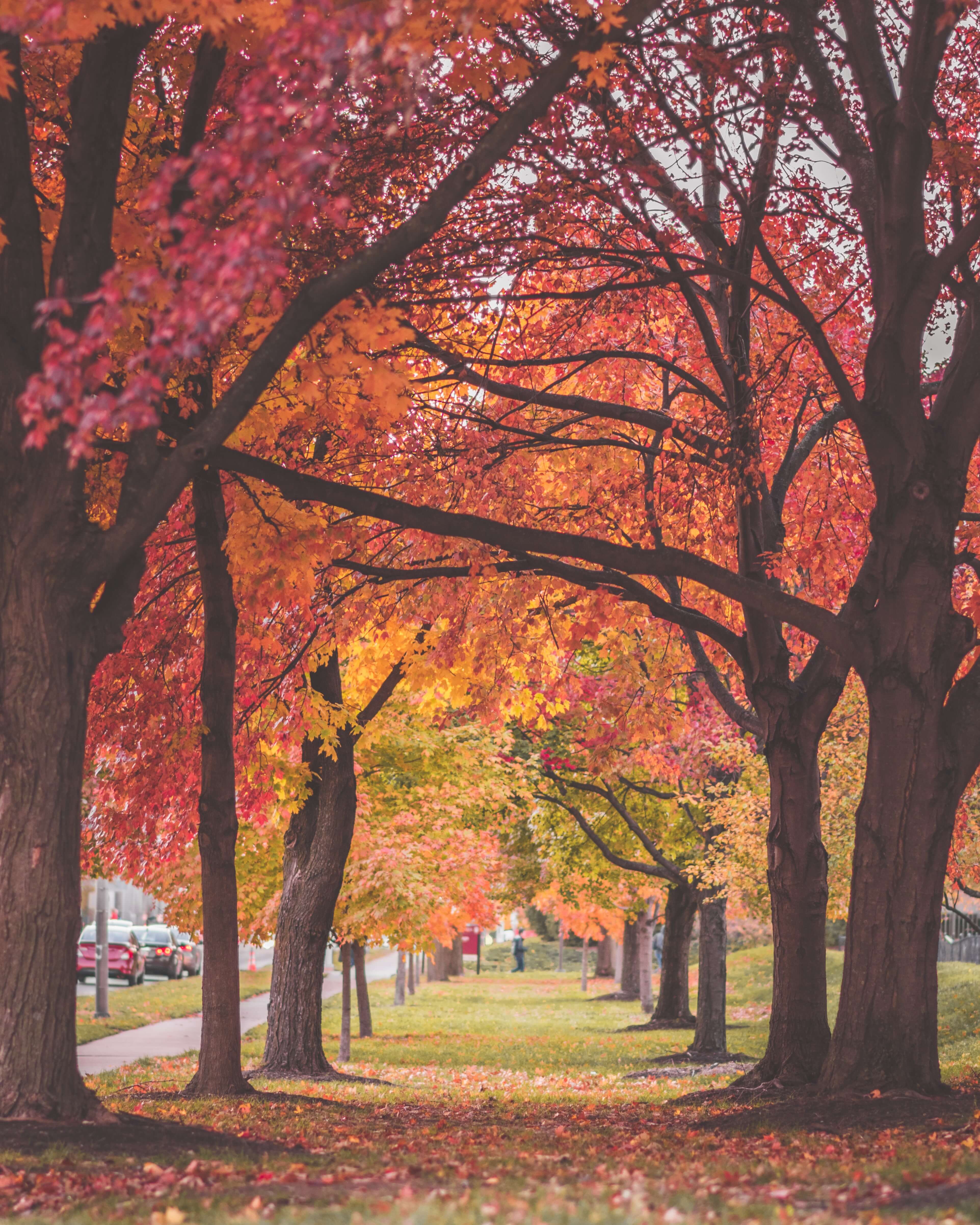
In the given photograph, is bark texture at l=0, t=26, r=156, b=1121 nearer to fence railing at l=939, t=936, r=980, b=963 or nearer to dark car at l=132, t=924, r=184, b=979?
fence railing at l=939, t=936, r=980, b=963

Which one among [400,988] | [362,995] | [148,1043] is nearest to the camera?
[148,1043]

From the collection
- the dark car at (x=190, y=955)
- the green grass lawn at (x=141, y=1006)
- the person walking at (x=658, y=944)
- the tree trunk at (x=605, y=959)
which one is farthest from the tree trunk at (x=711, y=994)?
the person walking at (x=658, y=944)

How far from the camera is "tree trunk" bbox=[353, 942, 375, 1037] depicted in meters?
21.2

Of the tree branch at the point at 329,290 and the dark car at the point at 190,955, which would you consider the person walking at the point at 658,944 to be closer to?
the dark car at the point at 190,955

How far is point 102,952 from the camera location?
23828 mm

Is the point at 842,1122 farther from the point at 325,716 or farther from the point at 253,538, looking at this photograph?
the point at 325,716

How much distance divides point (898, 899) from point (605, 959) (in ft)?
150

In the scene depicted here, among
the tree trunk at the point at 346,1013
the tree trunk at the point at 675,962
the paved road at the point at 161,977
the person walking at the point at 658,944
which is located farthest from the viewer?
the person walking at the point at 658,944

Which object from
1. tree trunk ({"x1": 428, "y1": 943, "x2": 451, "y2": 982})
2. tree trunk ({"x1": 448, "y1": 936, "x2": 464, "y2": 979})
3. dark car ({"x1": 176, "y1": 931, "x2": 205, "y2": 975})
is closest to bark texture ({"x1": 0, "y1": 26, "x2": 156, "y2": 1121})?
dark car ({"x1": 176, "y1": 931, "x2": 205, "y2": 975})

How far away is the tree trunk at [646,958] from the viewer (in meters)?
31.9

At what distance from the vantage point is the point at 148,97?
8266mm

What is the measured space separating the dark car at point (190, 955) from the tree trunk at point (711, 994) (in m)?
26.3

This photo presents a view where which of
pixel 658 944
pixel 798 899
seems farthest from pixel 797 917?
pixel 658 944

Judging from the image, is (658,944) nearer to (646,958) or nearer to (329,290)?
(646,958)
